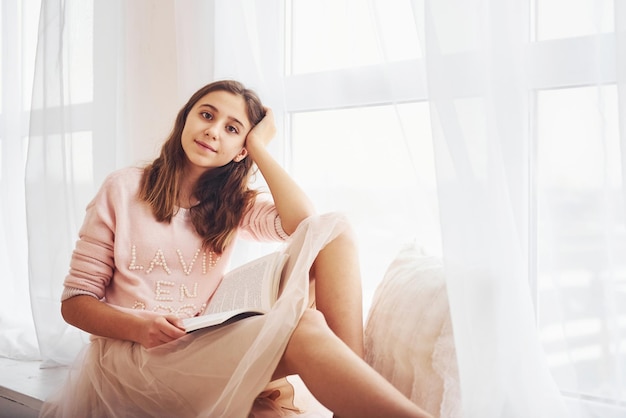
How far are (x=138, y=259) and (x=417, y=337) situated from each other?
60 cm

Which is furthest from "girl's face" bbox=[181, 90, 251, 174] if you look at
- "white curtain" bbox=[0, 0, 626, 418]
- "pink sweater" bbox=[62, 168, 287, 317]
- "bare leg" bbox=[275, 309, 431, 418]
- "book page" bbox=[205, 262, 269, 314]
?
"bare leg" bbox=[275, 309, 431, 418]

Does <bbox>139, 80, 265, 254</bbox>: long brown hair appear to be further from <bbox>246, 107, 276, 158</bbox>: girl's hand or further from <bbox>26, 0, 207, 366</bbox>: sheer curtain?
<bbox>26, 0, 207, 366</bbox>: sheer curtain

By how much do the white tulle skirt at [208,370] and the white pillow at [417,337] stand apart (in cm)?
14

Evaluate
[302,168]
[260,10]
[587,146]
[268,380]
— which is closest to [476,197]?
[587,146]

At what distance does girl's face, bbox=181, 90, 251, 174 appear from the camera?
149 centimetres

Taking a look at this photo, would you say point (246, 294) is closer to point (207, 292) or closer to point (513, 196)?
point (207, 292)

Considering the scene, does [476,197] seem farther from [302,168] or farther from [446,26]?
[302,168]

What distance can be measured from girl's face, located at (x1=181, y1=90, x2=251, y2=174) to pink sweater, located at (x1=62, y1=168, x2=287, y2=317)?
13 cm

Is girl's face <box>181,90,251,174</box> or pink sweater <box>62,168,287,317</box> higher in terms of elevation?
girl's face <box>181,90,251,174</box>

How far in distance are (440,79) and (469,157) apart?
0.42ft

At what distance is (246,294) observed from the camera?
1279 mm

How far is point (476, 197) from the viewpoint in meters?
1.06

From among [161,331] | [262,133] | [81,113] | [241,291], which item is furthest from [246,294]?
[81,113]

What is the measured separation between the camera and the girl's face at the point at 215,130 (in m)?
1.49
